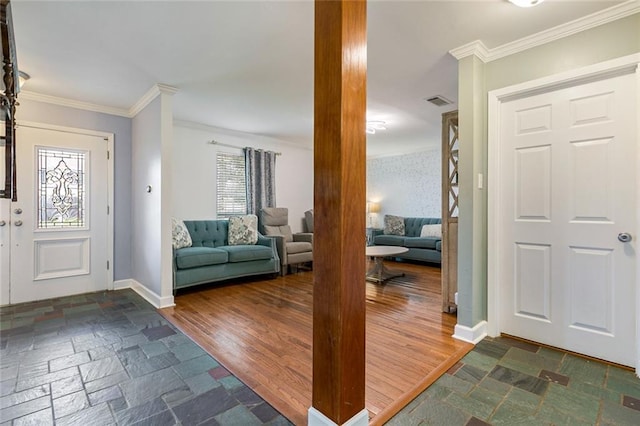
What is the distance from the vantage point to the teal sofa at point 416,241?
213 inches

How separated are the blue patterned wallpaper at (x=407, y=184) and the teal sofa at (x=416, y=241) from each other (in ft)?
1.00

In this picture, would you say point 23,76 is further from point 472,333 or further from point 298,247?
point 472,333

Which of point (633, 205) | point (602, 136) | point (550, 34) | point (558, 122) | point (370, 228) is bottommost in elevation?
point (370, 228)

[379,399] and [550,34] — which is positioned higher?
[550,34]

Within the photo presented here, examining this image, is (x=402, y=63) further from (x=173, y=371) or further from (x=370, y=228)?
(x=370, y=228)

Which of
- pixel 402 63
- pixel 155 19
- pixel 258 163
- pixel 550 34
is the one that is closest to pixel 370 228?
pixel 258 163

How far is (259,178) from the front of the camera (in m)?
5.55

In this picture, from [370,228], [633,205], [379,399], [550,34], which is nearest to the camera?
[379,399]

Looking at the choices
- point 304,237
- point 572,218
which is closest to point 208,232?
point 304,237

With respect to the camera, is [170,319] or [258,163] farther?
[258,163]

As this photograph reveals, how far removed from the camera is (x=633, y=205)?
78.8 inches

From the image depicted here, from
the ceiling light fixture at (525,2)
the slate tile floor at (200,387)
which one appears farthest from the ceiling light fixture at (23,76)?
the ceiling light fixture at (525,2)

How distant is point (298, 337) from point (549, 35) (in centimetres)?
296

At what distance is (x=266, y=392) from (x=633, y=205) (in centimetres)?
259
